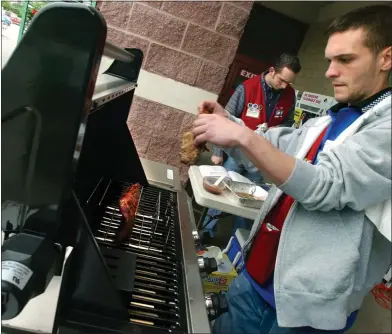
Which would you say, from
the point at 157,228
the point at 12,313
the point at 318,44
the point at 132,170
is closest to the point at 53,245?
the point at 12,313

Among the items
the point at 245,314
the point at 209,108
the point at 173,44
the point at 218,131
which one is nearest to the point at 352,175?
the point at 218,131

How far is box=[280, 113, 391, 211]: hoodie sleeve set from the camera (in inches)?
24.9

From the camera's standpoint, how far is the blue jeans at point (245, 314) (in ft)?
3.44

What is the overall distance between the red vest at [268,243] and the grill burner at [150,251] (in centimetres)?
29

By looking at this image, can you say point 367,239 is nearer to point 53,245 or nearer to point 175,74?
point 53,245

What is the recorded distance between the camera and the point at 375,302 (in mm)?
2209

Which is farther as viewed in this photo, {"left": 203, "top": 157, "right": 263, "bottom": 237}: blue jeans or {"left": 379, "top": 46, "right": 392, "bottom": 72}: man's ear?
{"left": 203, "top": 157, "right": 263, "bottom": 237}: blue jeans

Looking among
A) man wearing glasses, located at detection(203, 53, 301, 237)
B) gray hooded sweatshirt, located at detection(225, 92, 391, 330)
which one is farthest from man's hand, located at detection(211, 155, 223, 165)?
gray hooded sweatshirt, located at detection(225, 92, 391, 330)

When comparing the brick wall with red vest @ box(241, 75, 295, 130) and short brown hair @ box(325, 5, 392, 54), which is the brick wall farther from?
short brown hair @ box(325, 5, 392, 54)

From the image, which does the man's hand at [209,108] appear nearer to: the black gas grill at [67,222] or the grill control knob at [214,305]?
the black gas grill at [67,222]

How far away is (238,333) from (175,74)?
1.47m

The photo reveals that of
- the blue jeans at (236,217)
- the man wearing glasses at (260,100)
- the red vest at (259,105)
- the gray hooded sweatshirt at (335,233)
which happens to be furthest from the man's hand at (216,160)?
the gray hooded sweatshirt at (335,233)

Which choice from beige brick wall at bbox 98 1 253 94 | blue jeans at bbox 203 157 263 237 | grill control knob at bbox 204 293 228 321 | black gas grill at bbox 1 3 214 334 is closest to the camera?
black gas grill at bbox 1 3 214 334

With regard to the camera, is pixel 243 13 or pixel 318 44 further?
pixel 318 44
